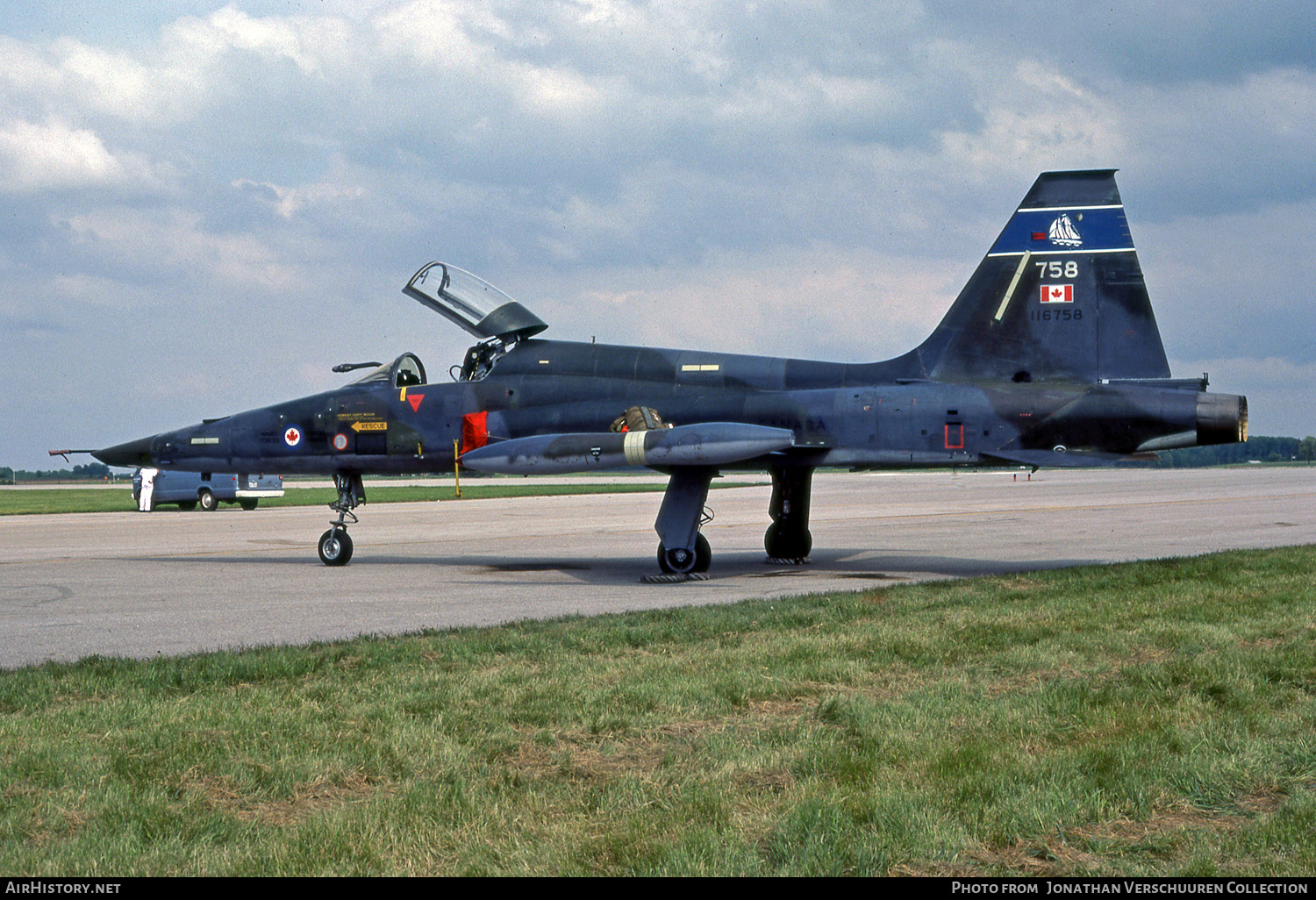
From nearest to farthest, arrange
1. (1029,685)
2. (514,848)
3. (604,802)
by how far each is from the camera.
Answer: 1. (514,848)
2. (604,802)
3. (1029,685)

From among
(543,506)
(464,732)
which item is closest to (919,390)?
(464,732)

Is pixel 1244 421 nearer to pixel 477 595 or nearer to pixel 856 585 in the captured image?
pixel 856 585

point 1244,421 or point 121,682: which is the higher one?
point 1244,421

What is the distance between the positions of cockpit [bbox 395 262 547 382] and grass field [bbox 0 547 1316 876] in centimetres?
823

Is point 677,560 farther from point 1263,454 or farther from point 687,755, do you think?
point 1263,454

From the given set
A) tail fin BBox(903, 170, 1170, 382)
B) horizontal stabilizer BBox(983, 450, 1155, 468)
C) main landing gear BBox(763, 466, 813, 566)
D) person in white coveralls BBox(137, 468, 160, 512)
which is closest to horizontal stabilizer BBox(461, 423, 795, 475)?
main landing gear BBox(763, 466, 813, 566)

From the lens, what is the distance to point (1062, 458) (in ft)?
43.0

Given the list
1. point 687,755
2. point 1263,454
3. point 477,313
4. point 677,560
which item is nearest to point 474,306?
point 477,313

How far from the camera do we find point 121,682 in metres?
6.98

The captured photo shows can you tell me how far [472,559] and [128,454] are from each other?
608cm

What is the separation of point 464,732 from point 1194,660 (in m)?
4.62

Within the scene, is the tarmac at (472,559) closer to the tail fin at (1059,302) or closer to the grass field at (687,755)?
the grass field at (687,755)

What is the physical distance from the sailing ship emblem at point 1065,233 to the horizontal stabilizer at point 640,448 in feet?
13.9

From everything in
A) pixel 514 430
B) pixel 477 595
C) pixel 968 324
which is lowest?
pixel 477 595
